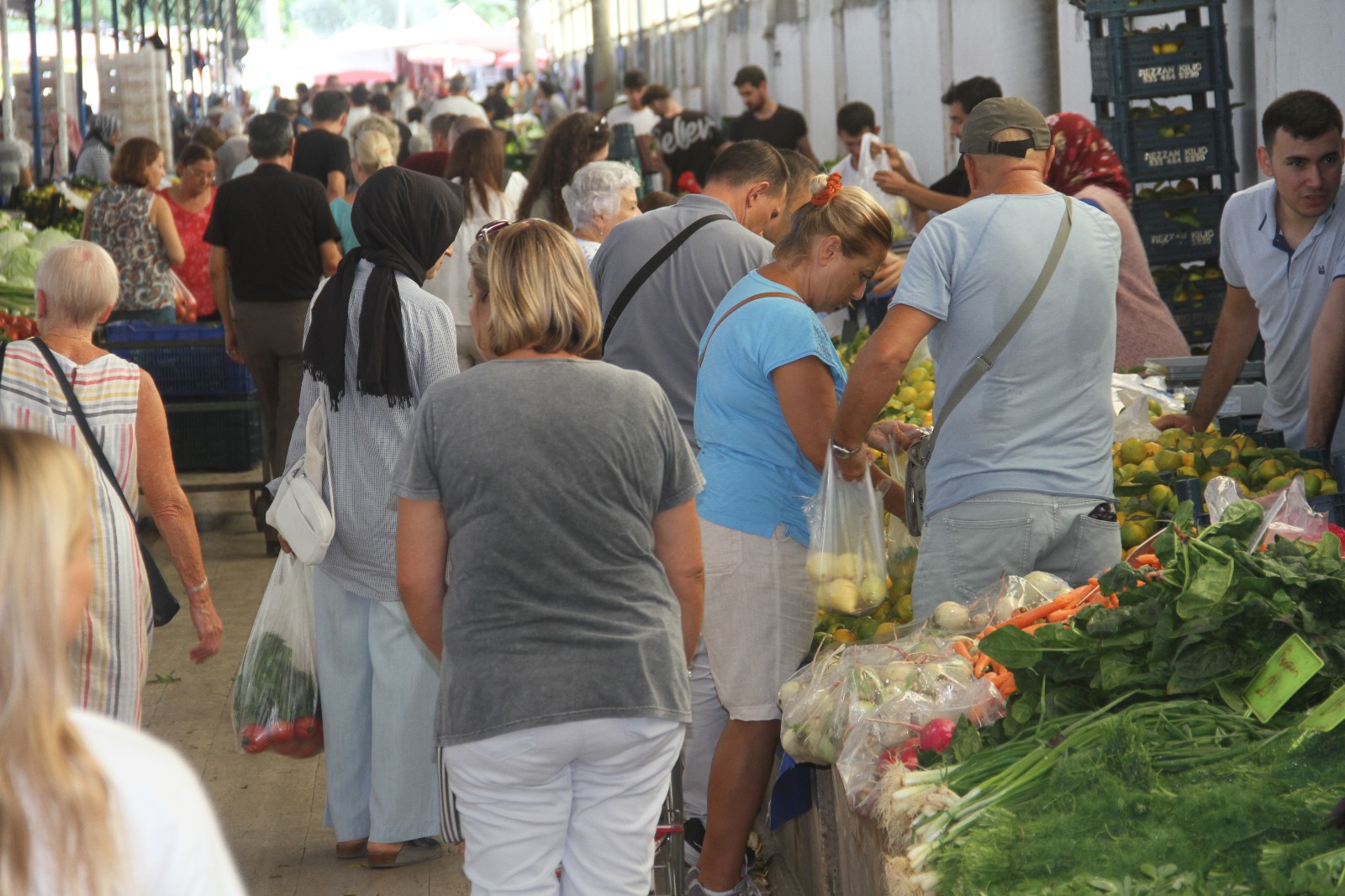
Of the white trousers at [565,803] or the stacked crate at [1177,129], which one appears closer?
the white trousers at [565,803]

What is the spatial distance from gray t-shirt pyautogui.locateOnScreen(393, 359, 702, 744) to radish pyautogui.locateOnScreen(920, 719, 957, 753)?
1.86ft

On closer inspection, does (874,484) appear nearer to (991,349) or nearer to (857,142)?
(991,349)

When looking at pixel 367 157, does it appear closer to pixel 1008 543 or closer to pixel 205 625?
pixel 205 625

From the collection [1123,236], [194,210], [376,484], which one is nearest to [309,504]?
[376,484]

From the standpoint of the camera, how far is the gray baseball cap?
3.15 m

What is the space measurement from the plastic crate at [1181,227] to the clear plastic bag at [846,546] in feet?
13.7

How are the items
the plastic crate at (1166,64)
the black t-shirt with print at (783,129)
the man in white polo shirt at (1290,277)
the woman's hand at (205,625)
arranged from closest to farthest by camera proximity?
the woman's hand at (205,625)
the man in white polo shirt at (1290,277)
the plastic crate at (1166,64)
the black t-shirt with print at (783,129)

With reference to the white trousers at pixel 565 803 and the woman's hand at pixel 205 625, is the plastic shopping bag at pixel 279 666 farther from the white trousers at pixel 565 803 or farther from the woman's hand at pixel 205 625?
the white trousers at pixel 565 803

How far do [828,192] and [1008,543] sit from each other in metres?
0.90

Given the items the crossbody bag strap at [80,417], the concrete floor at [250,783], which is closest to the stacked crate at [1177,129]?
the concrete floor at [250,783]

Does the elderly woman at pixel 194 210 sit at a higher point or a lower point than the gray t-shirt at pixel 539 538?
higher

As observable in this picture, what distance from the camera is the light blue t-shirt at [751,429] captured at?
3.21 metres

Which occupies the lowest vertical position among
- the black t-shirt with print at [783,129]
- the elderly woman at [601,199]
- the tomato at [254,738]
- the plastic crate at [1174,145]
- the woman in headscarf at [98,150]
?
the tomato at [254,738]

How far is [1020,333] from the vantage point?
122 inches
